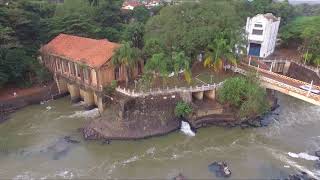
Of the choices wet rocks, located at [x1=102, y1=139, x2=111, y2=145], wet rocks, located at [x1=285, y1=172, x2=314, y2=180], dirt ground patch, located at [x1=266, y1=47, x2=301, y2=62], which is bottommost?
wet rocks, located at [x1=285, y1=172, x2=314, y2=180]

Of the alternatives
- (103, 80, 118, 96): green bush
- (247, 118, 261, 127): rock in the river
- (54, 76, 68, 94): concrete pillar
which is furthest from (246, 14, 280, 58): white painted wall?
(54, 76, 68, 94): concrete pillar

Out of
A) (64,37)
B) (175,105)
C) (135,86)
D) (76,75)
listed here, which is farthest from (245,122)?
(64,37)

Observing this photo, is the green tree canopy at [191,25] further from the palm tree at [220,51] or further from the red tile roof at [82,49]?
the red tile roof at [82,49]

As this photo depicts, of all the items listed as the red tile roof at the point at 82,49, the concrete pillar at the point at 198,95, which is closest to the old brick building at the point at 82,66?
the red tile roof at the point at 82,49

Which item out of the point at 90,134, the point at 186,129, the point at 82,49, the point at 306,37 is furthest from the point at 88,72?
the point at 306,37

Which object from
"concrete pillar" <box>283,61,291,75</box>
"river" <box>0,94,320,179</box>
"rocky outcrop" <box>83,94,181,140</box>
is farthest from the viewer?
"concrete pillar" <box>283,61,291,75</box>

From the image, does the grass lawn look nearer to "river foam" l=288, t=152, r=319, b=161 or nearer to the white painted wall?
"river foam" l=288, t=152, r=319, b=161
